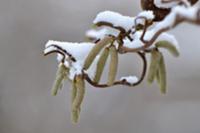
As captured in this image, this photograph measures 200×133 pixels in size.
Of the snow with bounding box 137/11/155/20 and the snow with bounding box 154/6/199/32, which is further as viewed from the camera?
the snow with bounding box 137/11/155/20

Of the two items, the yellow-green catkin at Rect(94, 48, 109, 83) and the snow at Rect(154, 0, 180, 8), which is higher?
the snow at Rect(154, 0, 180, 8)

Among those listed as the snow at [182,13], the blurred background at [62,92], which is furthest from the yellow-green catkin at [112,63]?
the blurred background at [62,92]

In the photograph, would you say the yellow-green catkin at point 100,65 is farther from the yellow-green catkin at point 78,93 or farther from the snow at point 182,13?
the snow at point 182,13

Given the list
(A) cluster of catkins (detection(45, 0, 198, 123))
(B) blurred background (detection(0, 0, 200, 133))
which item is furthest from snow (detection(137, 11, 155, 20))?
(B) blurred background (detection(0, 0, 200, 133))

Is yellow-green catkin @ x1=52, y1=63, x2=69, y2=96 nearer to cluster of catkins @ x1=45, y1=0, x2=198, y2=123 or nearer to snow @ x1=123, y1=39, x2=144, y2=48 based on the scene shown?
cluster of catkins @ x1=45, y1=0, x2=198, y2=123

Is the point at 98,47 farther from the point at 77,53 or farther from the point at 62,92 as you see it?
the point at 62,92

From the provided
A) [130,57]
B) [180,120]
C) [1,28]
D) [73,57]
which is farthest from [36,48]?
[73,57]

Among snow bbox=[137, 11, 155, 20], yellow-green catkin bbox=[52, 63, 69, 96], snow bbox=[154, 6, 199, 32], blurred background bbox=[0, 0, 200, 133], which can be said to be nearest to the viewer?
snow bbox=[154, 6, 199, 32]
